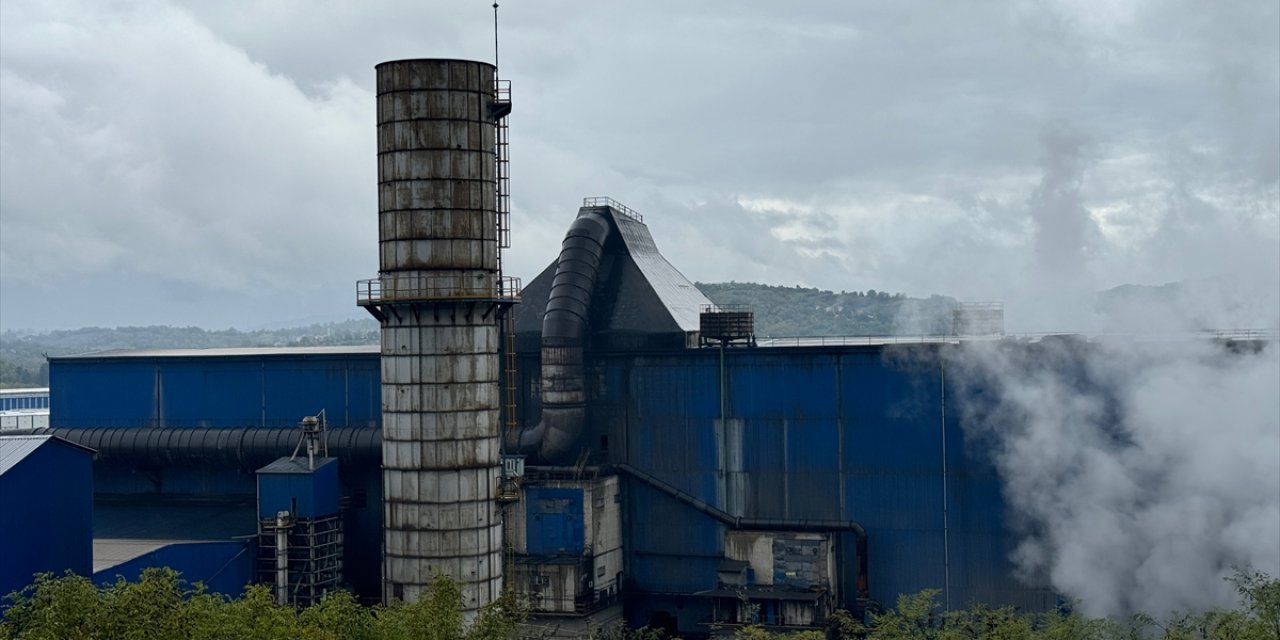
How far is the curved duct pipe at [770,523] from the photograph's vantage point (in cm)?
4162

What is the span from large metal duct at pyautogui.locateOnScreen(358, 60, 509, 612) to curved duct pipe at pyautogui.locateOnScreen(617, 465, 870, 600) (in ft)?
28.8

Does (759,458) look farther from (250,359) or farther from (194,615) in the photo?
(194,615)

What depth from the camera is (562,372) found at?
4291 cm

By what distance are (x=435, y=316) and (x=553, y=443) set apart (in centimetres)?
862

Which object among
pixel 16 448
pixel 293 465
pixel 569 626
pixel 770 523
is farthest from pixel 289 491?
pixel 770 523

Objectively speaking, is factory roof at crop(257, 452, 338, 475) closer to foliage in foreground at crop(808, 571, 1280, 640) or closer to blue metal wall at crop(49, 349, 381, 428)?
blue metal wall at crop(49, 349, 381, 428)

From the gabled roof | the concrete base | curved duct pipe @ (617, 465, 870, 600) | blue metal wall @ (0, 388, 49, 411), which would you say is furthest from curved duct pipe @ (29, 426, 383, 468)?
blue metal wall @ (0, 388, 49, 411)

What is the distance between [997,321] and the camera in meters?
44.9

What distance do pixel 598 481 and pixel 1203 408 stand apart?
18104mm

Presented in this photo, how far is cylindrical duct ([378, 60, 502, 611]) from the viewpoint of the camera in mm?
35625

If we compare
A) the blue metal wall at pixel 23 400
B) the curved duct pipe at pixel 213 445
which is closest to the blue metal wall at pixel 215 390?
the curved duct pipe at pixel 213 445

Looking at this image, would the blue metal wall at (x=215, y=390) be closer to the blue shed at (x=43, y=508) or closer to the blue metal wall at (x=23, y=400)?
the blue shed at (x=43, y=508)

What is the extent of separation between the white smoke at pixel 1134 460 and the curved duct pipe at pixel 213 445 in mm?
19679

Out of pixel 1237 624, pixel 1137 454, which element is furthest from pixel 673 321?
pixel 1237 624
